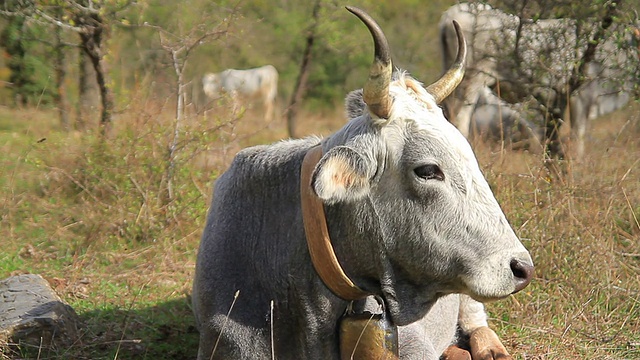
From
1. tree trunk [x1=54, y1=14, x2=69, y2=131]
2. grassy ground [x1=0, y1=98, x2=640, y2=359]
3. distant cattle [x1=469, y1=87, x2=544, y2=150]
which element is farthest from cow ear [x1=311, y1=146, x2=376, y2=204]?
tree trunk [x1=54, y1=14, x2=69, y2=131]

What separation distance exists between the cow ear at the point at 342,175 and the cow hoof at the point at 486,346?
67.0 inches

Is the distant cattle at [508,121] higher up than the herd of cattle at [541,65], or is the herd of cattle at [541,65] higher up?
the herd of cattle at [541,65]

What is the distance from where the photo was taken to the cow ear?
3.37 m

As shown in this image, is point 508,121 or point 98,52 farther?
point 508,121

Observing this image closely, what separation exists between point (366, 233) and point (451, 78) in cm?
96

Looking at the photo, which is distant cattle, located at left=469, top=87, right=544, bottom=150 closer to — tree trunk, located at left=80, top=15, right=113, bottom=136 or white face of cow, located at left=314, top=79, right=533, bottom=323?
white face of cow, located at left=314, top=79, right=533, bottom=323

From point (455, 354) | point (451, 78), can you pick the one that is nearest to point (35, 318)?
point (455, 354)

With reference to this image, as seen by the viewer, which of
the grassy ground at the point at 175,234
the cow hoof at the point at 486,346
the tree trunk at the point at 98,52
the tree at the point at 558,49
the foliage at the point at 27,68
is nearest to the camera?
the cow hoof at the point at 486,346

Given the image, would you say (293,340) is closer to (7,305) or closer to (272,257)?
(272,257)

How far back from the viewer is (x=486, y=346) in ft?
15.9

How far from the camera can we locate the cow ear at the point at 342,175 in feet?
11.1

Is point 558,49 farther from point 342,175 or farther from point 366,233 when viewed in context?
point 342,175

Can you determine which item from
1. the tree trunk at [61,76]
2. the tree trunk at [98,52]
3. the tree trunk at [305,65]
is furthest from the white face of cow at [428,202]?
the tree trunk at [305,65]

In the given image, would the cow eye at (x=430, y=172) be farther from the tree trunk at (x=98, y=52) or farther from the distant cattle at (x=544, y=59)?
the tree trunk at (x=98, y=52)
